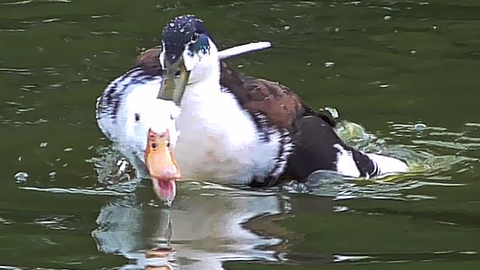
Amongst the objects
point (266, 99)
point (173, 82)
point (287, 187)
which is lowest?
point (287, 187)

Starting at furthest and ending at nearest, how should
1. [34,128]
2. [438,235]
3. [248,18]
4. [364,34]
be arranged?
[248,18], [364,34], [34,128], [438,235]

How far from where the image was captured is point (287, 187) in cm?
597

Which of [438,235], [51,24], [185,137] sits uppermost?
[51,24]

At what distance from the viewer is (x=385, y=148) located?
682 centimetres

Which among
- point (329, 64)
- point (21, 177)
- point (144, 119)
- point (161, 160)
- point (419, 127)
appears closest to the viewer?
point (161, 160)

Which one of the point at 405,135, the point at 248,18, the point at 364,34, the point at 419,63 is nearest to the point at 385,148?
the point at 405,135

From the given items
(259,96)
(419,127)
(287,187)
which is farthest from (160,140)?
(419,127)

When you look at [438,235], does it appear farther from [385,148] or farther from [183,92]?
[385,148]

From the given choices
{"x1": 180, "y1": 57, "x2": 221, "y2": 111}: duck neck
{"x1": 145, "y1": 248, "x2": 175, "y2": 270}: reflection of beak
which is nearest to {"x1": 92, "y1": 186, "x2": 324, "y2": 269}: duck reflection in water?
{"x1": 145, "y1": 248, "x2": 175, "y2": 270}: reflection of beak

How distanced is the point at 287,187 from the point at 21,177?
47.2 inches

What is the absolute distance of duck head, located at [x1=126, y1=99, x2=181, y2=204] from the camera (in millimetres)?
5109

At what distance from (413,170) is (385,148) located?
15.4 inches

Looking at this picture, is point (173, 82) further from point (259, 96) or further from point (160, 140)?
point (259, 96)

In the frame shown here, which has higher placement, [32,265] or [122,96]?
[122,96]
